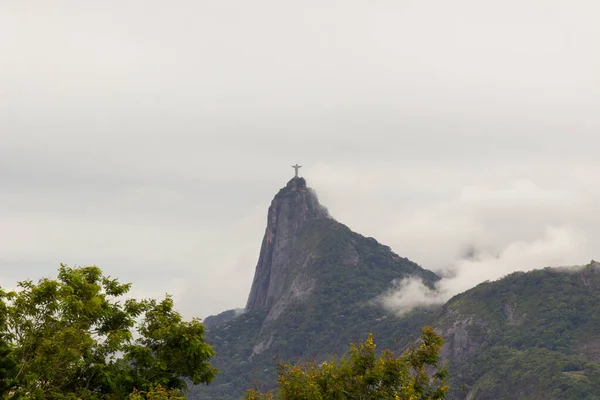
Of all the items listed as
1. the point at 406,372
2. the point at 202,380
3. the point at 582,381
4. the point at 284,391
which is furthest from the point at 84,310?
the point at 582,381

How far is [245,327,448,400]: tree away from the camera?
4188 centimetres

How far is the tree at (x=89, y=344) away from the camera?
43031 mm

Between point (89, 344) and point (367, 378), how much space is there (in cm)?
1650

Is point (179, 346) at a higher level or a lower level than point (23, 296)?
lower

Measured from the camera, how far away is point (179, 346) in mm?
47031

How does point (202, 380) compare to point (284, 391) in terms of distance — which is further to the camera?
point (202, 380)

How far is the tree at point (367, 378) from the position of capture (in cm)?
4188

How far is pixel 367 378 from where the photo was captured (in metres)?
42.4

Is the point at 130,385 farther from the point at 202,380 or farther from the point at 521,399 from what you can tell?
the point at 521,399

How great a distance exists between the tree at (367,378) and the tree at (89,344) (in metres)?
6.86

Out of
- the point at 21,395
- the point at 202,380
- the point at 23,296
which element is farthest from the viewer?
the point at 202,380

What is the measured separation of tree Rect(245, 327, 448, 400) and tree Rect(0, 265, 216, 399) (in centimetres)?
686

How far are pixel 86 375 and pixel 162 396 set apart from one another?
1080 cm

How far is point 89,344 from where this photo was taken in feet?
146
